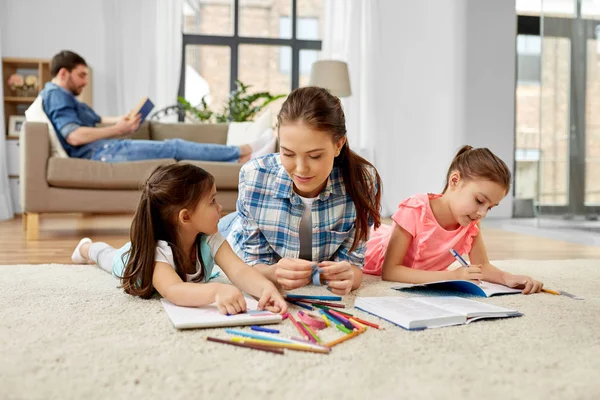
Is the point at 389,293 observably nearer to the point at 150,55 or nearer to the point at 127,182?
the point at 127,182

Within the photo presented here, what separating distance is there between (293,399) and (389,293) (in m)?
0.79

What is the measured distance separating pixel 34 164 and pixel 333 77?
7.81ft

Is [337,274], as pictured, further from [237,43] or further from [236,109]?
[237,43]

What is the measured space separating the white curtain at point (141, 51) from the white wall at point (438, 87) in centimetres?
Answer: 189

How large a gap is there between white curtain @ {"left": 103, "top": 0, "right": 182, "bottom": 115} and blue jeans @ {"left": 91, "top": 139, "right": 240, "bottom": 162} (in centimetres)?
219

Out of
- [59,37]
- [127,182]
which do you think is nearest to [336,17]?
[59,37]

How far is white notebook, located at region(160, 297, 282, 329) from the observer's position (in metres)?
1.08

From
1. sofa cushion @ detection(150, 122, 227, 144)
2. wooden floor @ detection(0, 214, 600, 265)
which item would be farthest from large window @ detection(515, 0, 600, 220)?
sofa cushion @ detection(150, 122, 227, 144)

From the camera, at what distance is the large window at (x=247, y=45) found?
18.7 ft

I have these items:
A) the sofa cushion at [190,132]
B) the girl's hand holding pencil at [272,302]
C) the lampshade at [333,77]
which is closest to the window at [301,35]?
the lampshade at [333,77]

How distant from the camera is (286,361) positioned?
883mm

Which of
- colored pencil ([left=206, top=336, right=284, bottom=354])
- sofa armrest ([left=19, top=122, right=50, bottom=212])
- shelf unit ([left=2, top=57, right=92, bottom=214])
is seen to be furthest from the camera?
shelf unit ([left=2, top=57, right=92, bottom=214])

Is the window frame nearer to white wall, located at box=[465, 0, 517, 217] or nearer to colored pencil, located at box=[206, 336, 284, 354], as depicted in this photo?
white wall, located at box=[465, 0, 517, 217]

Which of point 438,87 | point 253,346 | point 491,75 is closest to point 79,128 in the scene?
point 253,346
